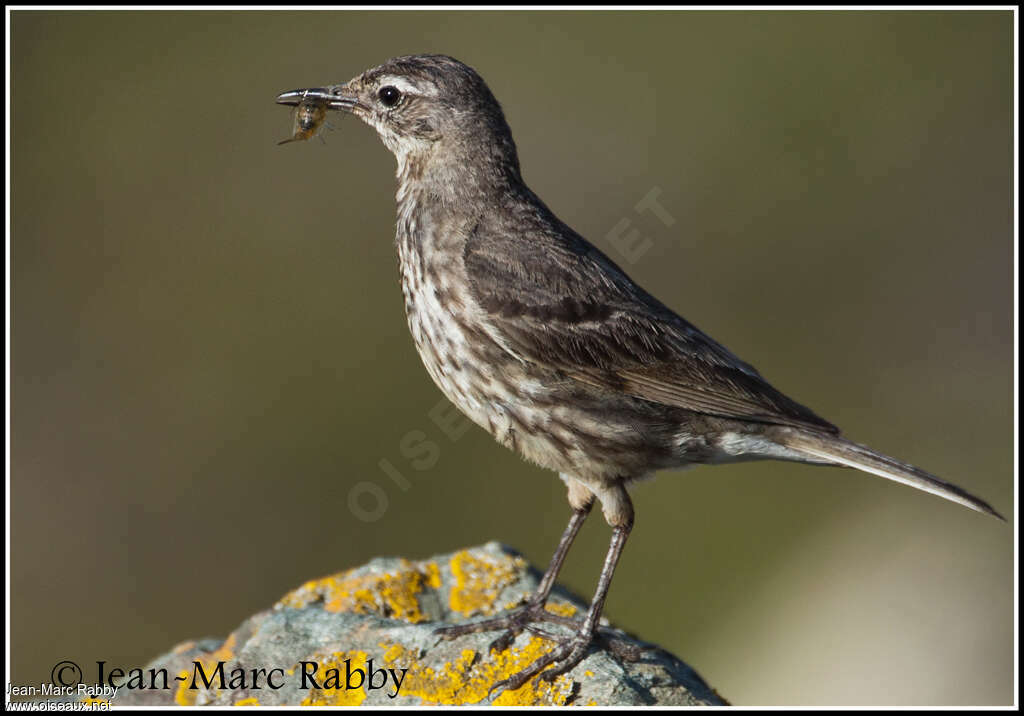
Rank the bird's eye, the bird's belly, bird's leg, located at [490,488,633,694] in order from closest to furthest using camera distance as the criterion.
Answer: bird's leg, located at [490,488,633,694] → the bird's belly → the bird's eye

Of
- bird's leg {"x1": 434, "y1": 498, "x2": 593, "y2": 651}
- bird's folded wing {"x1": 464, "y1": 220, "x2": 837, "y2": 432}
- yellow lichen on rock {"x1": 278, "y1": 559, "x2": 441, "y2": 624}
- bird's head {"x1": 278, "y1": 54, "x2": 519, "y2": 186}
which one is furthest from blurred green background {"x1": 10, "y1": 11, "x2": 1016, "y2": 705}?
bird's head {"x1": 278, "y1": 54, "x2": 519, "y2": 186}

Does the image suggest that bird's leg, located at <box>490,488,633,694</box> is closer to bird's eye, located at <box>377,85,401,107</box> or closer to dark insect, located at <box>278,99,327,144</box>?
bird's eye, located at <box>377,85,401,107</box>

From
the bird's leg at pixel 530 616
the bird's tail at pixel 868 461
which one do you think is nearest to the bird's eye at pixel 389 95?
the bird's leg at pixel 530 616

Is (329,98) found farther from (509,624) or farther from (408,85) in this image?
(509,624)

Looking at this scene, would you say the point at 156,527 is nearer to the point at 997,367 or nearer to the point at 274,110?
the point at 274,110

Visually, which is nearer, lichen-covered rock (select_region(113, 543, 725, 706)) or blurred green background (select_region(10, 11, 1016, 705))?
lichen-covered rock (select_region(113, 543, 725, 706))

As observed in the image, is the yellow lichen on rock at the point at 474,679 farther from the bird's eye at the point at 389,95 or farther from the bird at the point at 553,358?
the bird's eye at the point at 389,95
